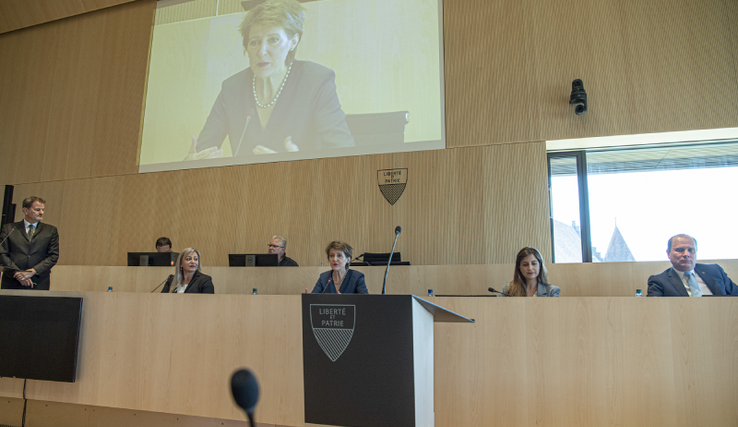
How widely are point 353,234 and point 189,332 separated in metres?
2.64

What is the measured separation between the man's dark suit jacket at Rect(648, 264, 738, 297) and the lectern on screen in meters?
3.14

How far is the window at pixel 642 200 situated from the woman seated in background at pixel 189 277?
3.17 m

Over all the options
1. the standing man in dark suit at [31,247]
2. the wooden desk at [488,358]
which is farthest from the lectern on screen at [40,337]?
the standing man in dark suit at [31,247]

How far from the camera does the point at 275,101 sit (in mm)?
5152

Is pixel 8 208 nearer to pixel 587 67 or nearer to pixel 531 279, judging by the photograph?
pixel 531 279

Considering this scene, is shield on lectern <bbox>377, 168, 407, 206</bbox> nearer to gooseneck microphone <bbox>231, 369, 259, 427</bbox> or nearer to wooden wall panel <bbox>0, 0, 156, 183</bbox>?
wooden wall panel <bbox>0, 0, 156, 183</bbox>

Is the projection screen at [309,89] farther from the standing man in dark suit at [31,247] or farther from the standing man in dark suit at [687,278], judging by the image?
the standing man in dark suit at [687,278]

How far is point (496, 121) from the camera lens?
181 inches

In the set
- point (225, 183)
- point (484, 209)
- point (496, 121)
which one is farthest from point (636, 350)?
point (225, 183)

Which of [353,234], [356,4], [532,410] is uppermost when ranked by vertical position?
[356,4]

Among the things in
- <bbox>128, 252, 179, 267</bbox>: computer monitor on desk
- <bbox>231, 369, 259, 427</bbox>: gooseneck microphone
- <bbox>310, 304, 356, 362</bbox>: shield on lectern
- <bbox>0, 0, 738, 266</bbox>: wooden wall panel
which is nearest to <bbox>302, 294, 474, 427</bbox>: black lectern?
<bbox>310, 304, 356, 362</bbox>: shield on lectern

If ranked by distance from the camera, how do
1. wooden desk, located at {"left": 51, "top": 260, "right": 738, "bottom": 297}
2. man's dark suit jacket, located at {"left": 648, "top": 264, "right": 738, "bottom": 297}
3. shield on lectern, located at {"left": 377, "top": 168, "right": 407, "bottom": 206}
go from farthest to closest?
shield on lectern, located at {"left": 377, "top": 168, "right": 407, "bottom": 206} < wooden desk, located at {"left": 51, "top": 260, "right": 738, "bottom": 297} < man's dark suit jacket, located at {"left": 648, "top": 264, "right": 738, "bottom": 297}

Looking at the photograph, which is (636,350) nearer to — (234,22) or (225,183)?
(225,183)

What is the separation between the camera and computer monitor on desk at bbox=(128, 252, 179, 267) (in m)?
3.76
